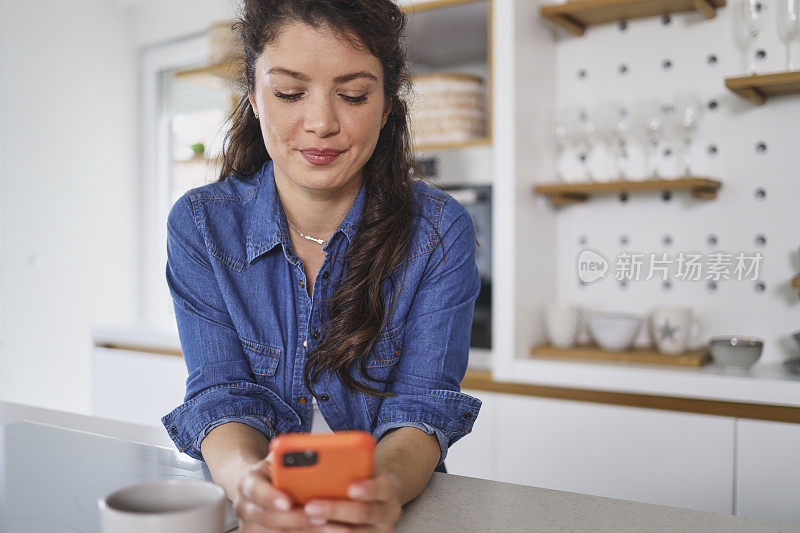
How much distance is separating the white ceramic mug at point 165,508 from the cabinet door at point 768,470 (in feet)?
5.13

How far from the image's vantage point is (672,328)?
6.86ft

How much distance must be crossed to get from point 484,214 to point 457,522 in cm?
175

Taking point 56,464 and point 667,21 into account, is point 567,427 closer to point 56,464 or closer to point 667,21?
point 667,21

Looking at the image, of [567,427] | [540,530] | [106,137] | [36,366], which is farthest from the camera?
[106,137]

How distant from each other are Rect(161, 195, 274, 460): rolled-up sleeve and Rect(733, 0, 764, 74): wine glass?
1.60 meters

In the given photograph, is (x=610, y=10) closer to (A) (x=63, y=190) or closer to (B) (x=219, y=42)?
(B) (x=219, y=42)

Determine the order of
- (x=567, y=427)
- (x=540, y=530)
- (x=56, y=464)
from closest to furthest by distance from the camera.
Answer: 1. (x=540, y=530)
2. (x=56, y=464)
3. (x=567, y=427)

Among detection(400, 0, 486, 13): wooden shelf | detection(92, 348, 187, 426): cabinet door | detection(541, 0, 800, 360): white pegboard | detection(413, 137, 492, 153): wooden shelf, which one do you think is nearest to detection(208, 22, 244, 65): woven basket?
detection(400, 0, 486, 13): wooden shelf

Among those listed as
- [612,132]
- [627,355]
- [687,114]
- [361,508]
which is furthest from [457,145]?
[361,508]

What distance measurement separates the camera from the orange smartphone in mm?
640

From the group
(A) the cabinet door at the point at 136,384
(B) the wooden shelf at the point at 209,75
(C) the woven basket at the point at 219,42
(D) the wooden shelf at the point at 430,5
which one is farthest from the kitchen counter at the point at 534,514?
(C) the woven basket at the point at 219,42

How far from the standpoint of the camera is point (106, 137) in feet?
12.1

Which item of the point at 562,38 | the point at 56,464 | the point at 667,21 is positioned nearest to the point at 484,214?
the point at 562,38
